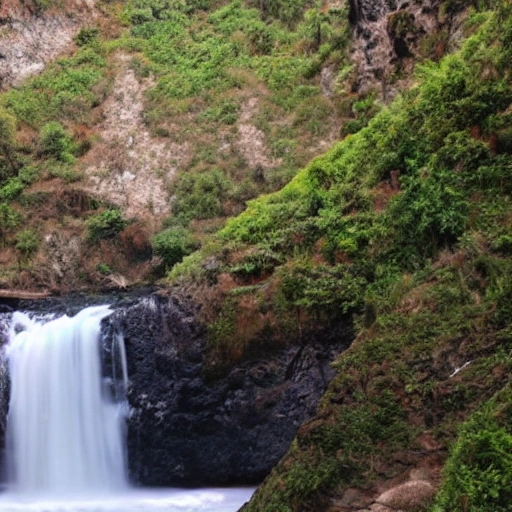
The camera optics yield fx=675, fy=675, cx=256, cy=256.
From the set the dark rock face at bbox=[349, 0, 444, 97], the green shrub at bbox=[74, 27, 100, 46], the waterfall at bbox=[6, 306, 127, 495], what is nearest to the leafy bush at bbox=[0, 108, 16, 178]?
the green shrub at bbox=[74, 27, 100, 46]

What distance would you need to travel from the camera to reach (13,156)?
26.0 m

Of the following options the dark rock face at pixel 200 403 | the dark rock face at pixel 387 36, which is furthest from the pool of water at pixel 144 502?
the dark rock face at pixel 387 36

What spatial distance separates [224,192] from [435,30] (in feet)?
29.0

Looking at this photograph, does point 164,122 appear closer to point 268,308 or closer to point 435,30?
point 435,30

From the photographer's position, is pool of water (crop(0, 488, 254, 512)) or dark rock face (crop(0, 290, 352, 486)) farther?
dark rock face (crop(0, 290, 352, 486))

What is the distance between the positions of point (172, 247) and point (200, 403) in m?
8.06

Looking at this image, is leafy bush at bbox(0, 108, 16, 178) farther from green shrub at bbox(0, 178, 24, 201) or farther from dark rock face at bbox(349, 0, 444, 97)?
dark rock face at bbox(349, 0, 444, 97)

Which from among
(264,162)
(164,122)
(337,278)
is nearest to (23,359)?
(337,278)

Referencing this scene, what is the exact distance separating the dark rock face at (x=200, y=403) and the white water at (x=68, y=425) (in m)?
0.34

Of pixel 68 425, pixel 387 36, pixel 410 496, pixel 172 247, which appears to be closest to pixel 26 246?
pixel 172 247

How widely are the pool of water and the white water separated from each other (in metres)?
0.02

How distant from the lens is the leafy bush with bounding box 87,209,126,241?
75.4 feet

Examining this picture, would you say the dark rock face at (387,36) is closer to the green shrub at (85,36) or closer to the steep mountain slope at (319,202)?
the steep mountain slope at (319,202)

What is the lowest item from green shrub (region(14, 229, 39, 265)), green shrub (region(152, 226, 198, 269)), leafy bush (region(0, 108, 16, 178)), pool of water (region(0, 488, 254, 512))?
pool of water (region(0, 488, 254, 512))
